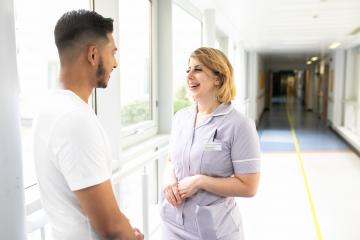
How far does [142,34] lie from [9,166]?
2.26 m

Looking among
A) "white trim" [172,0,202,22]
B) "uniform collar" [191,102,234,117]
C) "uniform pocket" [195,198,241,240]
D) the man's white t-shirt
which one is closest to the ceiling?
"white trim" [172,0,202,22]

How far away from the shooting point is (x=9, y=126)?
110 cm

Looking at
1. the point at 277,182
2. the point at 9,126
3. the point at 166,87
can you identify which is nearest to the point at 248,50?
the point at 277,182

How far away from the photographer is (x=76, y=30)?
1.01m

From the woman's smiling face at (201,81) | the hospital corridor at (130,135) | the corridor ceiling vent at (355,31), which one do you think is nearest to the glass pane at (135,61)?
the hospital corridor at (130,135)

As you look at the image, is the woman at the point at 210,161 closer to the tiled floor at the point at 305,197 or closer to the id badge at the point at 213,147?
the id badge at the point at 213,147

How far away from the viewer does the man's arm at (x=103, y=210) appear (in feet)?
3.06

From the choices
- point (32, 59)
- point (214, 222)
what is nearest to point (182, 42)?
point (32, 59)

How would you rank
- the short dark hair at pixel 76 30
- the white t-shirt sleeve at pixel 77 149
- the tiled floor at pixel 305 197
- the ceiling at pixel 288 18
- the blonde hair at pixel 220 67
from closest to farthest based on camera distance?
1. the white t-shirt sleeve at pixel 77 149
2. the short dark hair at pixel 76 30
3. the blonde hair at pixel 220 67
4. the tiled floor at pixel 305 197
5. the ceiling at pixel 288 18

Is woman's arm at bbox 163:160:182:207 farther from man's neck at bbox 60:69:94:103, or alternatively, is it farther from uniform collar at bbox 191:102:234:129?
man's neck at bbox 60:69:94:103

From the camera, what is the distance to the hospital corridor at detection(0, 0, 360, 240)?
37.8 inches

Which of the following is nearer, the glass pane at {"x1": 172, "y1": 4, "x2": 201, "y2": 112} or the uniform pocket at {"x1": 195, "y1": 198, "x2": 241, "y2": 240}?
the uniform pocket at {"x1": 195, "y1": 198, "x2": 241, "y2": 240}

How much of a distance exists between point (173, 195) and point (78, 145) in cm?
73

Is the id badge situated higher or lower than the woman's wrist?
higher
